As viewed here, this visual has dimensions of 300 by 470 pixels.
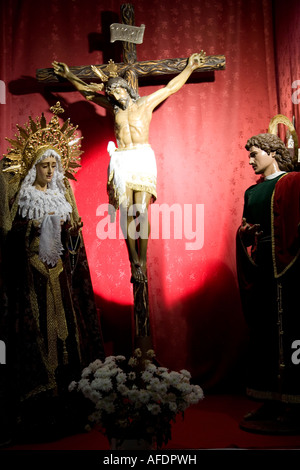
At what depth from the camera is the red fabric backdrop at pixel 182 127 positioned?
13.7 ft

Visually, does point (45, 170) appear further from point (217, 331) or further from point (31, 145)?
point (217, 331)

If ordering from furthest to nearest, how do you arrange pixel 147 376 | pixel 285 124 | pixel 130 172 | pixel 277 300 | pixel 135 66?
pixel 135 66 → pixel 285 124 → pixel 130 172 → pixel 277 300 → pixel 147 376

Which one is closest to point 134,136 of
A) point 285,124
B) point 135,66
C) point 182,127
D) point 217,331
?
point 135,66

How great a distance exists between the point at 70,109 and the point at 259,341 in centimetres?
241

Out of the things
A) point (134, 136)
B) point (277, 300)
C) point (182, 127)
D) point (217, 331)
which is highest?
point (182, 127)

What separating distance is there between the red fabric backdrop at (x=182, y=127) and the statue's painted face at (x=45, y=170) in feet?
3.24

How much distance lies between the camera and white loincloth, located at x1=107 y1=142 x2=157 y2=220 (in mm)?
3602

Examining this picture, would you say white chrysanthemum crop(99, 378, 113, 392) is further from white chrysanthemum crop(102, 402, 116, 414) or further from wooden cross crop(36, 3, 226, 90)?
wooden cross crop(36, 3, 226, 90)

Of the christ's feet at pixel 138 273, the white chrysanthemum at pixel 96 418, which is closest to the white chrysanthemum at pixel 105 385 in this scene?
the white chrysanthemum at pixel 96 418

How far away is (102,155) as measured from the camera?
14.0 ft

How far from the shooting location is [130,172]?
11.8ft

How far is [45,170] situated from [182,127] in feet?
4.79

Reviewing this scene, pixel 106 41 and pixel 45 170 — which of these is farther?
pixel 106 41
